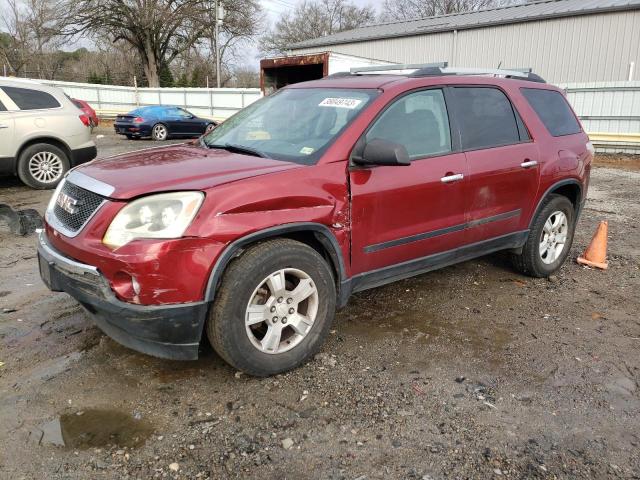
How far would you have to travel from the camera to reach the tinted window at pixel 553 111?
4.79m

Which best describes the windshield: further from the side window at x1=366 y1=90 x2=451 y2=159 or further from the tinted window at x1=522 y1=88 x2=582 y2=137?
the tinted window at x1=522 y1=88 x2=582 y2=137

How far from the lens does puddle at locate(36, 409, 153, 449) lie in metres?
2.60

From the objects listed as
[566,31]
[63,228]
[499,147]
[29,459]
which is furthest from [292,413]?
[566,31]

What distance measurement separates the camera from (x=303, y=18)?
54031 millimetres

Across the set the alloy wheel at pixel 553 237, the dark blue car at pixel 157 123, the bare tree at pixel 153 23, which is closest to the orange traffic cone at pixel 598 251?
the alloy wheel at pixel 553 237

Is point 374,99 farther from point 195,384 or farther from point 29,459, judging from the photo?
point 29,459

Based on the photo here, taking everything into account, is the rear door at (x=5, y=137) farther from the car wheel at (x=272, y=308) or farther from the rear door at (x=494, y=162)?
the rear door at (x=494, y=162)

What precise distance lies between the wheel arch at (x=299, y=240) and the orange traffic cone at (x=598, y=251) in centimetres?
340

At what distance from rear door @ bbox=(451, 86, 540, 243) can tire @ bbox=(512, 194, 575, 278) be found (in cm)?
29

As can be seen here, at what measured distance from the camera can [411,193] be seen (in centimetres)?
363

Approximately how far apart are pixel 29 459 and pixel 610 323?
159 inches

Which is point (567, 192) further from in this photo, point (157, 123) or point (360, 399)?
point (157, 123)

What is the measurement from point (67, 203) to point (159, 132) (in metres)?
17.9

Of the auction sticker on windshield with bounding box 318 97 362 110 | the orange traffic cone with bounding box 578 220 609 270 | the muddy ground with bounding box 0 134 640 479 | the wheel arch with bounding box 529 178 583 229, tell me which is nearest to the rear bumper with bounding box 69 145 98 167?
the muddy ground with bounding box 0 134 640 479
